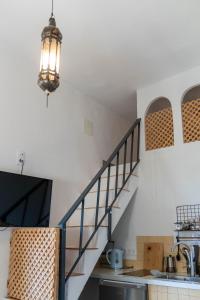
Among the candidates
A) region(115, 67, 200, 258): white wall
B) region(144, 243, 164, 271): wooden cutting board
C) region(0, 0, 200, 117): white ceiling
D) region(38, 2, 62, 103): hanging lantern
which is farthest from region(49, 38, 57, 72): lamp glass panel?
region(144, 243, 164, 271): wooden cutting board

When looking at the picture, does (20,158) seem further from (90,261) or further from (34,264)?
(90,261)

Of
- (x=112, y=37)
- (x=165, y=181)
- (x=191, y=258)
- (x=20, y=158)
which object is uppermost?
(x=112, y=37)

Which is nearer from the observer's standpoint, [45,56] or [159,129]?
[45,56]

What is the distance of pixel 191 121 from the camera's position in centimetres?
385

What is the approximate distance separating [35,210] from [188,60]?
2690mm

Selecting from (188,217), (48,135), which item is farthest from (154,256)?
(48,135)

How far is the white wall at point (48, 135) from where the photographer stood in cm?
330

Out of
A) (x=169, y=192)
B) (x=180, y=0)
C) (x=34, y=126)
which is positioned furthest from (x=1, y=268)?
(x=180, y=0)

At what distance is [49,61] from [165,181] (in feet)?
8.56

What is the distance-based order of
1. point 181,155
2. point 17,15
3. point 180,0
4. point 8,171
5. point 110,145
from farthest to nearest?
point 110,145, point 181,155, point 8,171, point 17,15, point 180,0

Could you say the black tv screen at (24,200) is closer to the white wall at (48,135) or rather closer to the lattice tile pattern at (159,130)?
the white wall at (48,135)

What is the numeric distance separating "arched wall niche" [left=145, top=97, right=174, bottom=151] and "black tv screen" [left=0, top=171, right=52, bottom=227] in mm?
1663

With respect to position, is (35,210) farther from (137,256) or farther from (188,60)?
(188,60)

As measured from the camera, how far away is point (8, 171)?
319 cm
